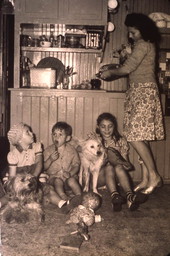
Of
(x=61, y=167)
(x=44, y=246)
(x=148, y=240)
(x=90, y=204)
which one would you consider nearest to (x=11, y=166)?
(x=61, y=167)

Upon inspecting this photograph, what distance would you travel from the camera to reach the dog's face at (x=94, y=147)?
13.2ft

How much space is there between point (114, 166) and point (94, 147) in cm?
31

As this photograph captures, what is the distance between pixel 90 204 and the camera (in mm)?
3242

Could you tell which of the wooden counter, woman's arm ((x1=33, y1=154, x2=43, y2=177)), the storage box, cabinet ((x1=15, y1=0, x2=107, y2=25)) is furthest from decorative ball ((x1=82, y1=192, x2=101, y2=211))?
cabinet ((x1=15, y1=0, x2=107, y2=25))

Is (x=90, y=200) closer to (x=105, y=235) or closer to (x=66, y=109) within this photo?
(x=105, y=235)

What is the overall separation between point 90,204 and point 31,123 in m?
1.63

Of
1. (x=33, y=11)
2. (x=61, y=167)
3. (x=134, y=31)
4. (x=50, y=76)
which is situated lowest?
(x=61, y=167)

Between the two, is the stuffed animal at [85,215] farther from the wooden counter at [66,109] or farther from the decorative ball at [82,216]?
the wooden counter at [66,109]

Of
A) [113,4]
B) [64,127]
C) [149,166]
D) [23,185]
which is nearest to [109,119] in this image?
[64,127]

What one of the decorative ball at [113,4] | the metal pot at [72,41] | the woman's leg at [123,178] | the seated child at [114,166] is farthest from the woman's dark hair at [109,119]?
the decorative ball at [113,4]

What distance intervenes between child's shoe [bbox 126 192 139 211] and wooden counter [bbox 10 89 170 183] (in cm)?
100

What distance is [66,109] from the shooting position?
4512 mm

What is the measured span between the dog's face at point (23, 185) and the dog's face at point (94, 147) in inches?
38.0

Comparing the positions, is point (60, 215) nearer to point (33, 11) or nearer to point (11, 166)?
point (11, 166)
